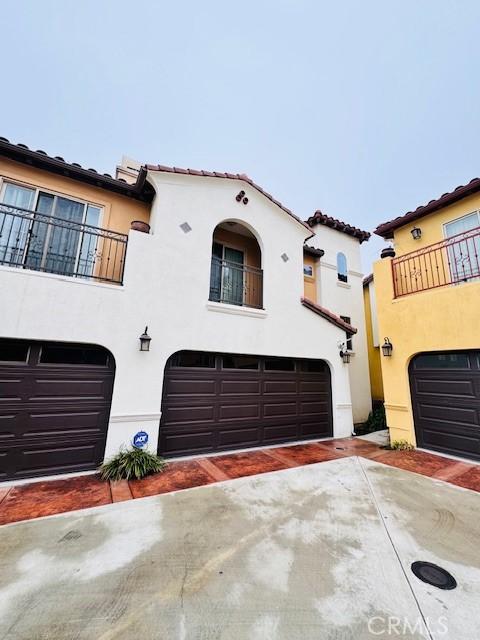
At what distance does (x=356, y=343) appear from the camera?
12.3 meters

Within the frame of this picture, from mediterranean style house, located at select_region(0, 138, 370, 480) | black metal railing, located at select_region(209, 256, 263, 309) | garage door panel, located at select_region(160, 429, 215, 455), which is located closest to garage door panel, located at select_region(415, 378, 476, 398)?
mediterranean style house, located at select_region(0, 138, 370, 480)

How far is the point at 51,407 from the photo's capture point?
206 inches

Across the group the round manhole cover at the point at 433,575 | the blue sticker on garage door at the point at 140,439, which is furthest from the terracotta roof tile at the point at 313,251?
the round manhole cover at the point at 433,575

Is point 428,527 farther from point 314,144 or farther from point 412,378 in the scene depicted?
point 314,144

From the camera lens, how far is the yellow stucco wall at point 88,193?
655 centimetres

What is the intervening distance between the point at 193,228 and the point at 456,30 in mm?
15016

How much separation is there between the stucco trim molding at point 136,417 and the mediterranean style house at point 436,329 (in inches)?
261

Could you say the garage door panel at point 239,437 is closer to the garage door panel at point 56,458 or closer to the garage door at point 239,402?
the garage door at point 239,402

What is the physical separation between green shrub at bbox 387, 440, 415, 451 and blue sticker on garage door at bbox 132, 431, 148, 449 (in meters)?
6.65

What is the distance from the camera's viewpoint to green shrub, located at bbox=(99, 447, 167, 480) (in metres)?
5.16

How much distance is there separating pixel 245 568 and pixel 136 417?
3767 millimetres

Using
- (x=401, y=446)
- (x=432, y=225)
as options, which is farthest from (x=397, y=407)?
(x=432, y=225)

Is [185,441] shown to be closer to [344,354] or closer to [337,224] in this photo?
[344,354]

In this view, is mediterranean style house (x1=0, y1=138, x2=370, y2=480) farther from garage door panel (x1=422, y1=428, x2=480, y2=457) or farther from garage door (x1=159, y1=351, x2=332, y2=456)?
garage door panel (x1=422, y1=428, x2=480, y2=457)
